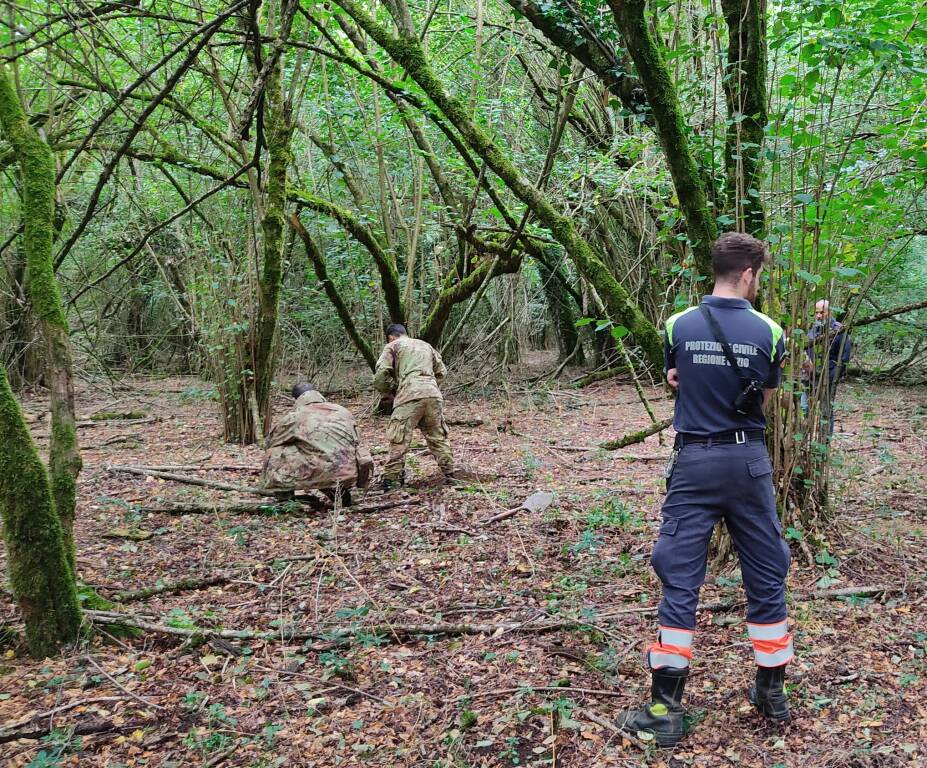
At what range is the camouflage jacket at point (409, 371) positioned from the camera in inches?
277

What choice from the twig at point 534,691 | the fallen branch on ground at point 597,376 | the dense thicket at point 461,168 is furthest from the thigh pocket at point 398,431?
the fallen branch on ground at point 597,376

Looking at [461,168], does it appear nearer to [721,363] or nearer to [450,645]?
[450,645]

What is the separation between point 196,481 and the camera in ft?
22.2

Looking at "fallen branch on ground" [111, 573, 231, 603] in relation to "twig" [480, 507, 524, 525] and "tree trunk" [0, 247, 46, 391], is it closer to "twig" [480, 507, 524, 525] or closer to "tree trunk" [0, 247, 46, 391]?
"twig" [480, 507, 524, 525]

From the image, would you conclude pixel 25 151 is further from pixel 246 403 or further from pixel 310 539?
pixel 246 403

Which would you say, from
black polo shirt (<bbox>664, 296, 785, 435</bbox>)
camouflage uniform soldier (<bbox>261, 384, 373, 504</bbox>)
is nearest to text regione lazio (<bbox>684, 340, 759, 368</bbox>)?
black polo shirt (<bbox>664, 296, 785, 435</bbox>)

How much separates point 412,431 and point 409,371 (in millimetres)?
584

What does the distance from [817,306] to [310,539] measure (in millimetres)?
3655

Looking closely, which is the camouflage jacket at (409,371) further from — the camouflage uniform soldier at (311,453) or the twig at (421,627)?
the twig at (421,627)

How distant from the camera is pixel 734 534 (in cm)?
286

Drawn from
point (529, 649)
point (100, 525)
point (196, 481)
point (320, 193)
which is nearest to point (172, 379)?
point (320, 193)

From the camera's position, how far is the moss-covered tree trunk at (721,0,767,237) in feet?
12.7

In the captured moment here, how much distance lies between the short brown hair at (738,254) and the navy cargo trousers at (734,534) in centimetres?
68

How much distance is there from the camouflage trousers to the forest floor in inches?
18.0
